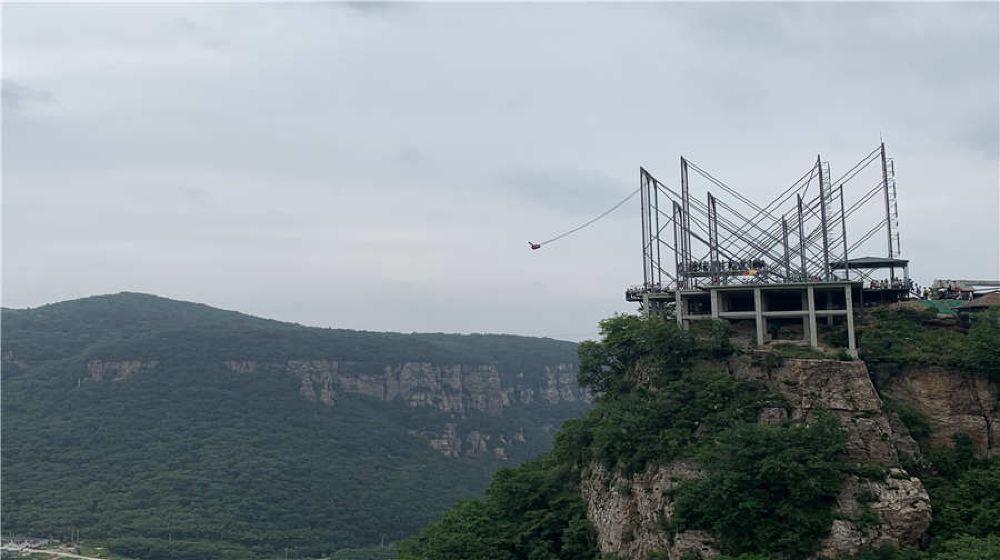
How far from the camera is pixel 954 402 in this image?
48062mm

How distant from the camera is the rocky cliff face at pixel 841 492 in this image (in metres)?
42.2

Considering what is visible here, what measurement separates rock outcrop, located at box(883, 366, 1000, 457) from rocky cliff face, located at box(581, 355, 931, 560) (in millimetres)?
2598

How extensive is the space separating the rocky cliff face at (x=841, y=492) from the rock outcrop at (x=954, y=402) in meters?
2.60

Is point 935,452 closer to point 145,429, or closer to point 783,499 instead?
point 783,499

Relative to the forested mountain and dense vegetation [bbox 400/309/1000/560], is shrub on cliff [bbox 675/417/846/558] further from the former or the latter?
the forested mountain

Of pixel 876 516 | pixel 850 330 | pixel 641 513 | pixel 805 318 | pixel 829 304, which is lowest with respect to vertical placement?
pixel 641 513

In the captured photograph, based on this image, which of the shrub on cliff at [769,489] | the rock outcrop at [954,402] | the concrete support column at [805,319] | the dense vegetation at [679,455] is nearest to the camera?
the shrub on cliff at [769,489]

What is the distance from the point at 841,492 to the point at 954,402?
34.0 ft

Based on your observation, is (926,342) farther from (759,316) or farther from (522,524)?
(522,524)

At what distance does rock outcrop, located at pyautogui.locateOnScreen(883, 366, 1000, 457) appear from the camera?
47.2m

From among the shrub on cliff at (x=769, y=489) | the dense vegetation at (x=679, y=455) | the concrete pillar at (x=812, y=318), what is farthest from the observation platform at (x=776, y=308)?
the shrub on cliff at (x=769, y=489)

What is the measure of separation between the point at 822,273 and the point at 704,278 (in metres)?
7.44

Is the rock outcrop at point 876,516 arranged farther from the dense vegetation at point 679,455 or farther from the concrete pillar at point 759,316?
the concrete pillar at point 759,316

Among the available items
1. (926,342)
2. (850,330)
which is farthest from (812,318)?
(926,342)
